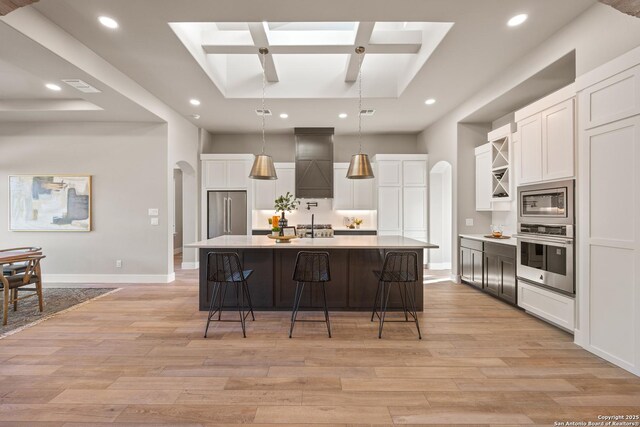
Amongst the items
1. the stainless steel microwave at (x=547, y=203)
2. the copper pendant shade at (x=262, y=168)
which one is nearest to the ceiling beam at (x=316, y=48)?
the copper pendant shade at (x=262, y=168)

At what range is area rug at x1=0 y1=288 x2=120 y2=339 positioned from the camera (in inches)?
143

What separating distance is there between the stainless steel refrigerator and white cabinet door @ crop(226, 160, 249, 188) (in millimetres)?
254

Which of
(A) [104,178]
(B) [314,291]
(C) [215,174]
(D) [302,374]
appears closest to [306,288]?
(B) [314,291]

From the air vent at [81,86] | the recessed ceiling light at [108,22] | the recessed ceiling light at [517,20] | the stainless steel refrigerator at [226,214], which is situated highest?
the recessed ceiling light at [517,20]

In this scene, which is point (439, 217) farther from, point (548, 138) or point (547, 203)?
point (548, 138)

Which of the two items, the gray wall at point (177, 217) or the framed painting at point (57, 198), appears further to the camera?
the gray wall at point (177, 217)

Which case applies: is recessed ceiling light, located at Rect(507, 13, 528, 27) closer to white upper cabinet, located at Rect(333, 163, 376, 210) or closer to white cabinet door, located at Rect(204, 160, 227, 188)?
white upper cabinet, located at Rect(333, 163, 376, 210)

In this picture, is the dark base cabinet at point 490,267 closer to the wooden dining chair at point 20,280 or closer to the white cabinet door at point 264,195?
the white cabinet door at point 264,195

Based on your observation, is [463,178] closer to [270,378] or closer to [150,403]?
[270,378]

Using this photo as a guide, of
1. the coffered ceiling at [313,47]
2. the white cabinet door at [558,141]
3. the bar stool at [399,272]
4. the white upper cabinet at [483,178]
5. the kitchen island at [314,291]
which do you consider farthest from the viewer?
the white upper cabinet at [483,178]

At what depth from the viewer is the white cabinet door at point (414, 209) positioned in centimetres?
709

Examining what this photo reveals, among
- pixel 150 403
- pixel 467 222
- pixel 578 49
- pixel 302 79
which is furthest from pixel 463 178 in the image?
pixel 150 403

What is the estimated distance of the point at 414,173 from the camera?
7.12 m

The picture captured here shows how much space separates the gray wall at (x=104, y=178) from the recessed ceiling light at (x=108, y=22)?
2.69 meters
